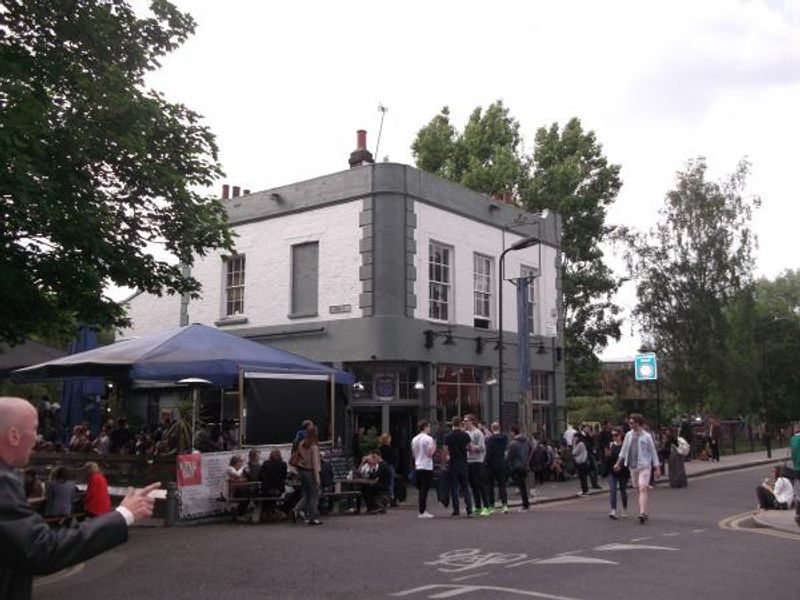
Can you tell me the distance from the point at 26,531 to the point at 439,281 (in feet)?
64.9

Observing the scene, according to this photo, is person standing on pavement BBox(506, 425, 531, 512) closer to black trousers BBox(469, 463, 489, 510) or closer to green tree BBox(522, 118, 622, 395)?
black trousers BBox(469, 463, 489, 510)

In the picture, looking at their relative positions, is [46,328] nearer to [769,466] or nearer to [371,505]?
[371,505]

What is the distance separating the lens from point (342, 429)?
823 inches

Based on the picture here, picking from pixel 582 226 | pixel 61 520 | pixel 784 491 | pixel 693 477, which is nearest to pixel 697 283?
pixel 582 226

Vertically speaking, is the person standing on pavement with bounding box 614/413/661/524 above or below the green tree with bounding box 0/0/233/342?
below

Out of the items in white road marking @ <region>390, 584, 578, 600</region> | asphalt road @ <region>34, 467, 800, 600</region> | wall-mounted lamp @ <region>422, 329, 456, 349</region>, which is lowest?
asphalt road @ <region>34, 467, 800, 600</region>

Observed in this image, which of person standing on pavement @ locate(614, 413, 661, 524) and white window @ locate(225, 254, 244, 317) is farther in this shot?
white window @ locate(225, 254, 244, 317)

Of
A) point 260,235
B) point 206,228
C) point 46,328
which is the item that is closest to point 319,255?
point 260,235

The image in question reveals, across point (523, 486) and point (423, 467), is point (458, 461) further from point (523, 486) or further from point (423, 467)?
point (523, 486)

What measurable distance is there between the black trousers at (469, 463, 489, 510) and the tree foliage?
22438mm

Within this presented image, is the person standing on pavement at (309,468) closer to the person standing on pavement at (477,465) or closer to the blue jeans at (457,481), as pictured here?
the blue jeans at (457,481)

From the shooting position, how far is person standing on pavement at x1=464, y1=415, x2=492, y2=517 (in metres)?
14.8

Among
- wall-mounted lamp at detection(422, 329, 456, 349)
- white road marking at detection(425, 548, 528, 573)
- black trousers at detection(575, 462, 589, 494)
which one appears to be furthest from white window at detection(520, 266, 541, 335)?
white road marking at detection(425, 548, 528, 573)

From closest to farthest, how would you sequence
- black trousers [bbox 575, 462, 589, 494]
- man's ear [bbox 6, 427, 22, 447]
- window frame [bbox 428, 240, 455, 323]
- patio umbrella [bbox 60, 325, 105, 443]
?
man's ear [bbox 6, 427, 22, 447] < patio umbrella [bbox 60, 325, 105, 443] < black trousers [bbox 575, 462, 589, 494] < window frame [bbox 428, 240, 455, 323]
